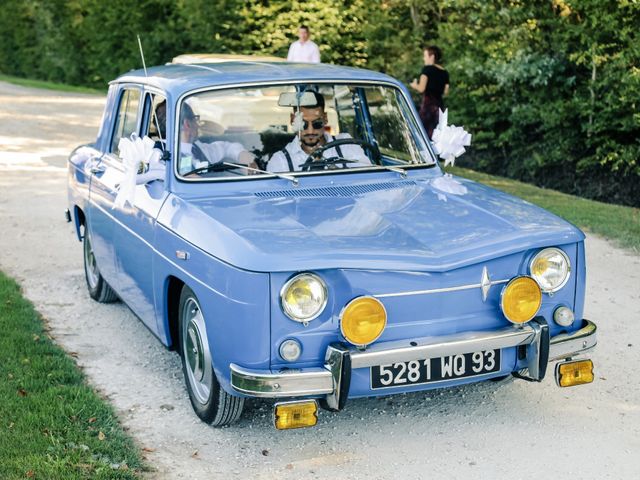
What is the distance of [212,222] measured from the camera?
15.4ft

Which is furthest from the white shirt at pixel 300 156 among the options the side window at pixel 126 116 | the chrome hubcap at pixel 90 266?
the chrome hubcap at pixel 90 266

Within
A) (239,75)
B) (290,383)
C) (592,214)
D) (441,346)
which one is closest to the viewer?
(290,383)

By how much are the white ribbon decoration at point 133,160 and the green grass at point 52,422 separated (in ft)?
3.52

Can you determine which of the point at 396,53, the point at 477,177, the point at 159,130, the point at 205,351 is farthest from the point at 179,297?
the point at 396,53

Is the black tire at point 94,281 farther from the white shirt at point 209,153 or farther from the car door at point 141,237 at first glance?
the white shirt at point 209,153

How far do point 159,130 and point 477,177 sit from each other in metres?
9.27

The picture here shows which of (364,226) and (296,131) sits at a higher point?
(296,131)

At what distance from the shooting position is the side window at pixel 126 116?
632cm

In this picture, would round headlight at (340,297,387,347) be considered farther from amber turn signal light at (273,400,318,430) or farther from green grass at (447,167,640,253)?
green grass at (447,167,640,253)

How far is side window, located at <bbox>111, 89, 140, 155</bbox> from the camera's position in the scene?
20.7 feet

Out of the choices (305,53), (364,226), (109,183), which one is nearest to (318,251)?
(364,226)

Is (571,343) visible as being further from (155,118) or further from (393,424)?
(155,118)

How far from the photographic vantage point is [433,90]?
45.2 feet

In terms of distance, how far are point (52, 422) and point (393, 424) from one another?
5.56 ft
